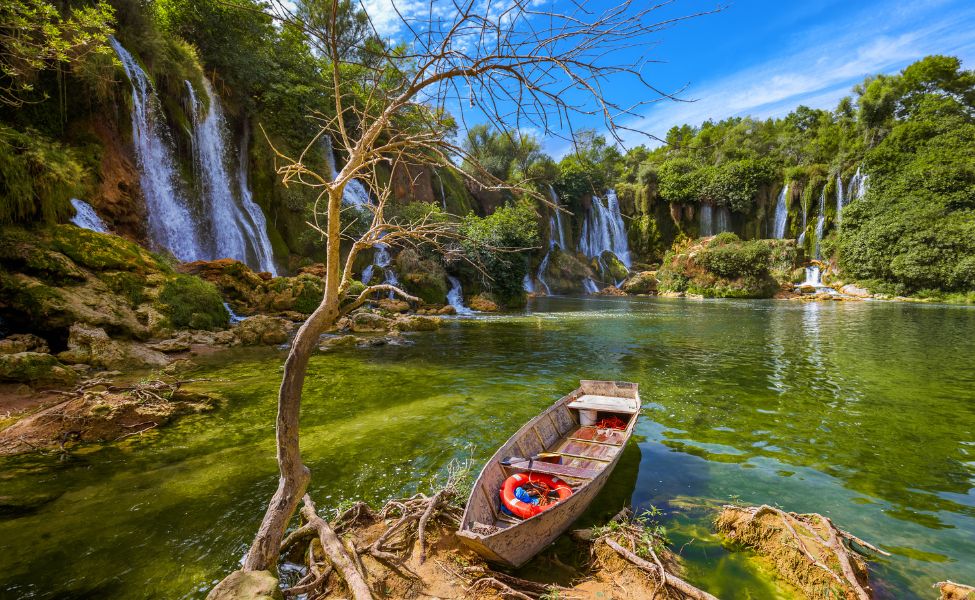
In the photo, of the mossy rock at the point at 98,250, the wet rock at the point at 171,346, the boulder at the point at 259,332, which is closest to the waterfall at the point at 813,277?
the boulder at the point at 259,332

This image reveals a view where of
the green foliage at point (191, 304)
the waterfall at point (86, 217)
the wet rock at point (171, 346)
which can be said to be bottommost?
the wet rock at point (171, 346)

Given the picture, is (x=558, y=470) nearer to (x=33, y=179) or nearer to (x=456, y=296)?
(x=33, y=179)

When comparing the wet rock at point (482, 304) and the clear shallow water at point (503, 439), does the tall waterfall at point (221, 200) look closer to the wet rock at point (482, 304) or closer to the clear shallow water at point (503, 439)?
the clear shallow water at point (503, 439)

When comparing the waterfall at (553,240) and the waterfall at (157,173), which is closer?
the waterfall at (157,173)

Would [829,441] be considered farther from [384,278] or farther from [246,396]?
[384,278]

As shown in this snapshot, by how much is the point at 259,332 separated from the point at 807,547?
14834 mm

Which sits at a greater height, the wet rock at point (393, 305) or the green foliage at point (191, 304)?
the green foliage at point (191, 304)

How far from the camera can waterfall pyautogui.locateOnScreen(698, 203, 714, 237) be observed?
159ft

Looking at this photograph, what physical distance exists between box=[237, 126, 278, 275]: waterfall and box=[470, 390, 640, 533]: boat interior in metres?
18.8

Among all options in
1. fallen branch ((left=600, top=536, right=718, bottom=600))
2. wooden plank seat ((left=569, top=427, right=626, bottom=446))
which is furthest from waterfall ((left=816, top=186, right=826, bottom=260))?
fallen branch ((left=600, top=536, right=718, bottom=600))

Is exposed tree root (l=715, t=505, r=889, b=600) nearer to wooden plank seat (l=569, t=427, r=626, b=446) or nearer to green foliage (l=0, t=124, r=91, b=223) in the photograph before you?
wooden plank seat (l=569, t=427, r=626, b=446)

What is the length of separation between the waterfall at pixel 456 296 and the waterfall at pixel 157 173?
14.0m

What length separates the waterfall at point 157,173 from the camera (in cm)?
1653

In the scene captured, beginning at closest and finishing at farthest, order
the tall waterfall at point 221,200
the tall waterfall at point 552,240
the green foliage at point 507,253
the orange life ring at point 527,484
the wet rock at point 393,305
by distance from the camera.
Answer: the orange life ring at point 527,484 < the tall waterfall at point 221,200 < the wet rock at point 393,305 < the green foliage at point 507,253 < the tall waterfall at point 552,240
